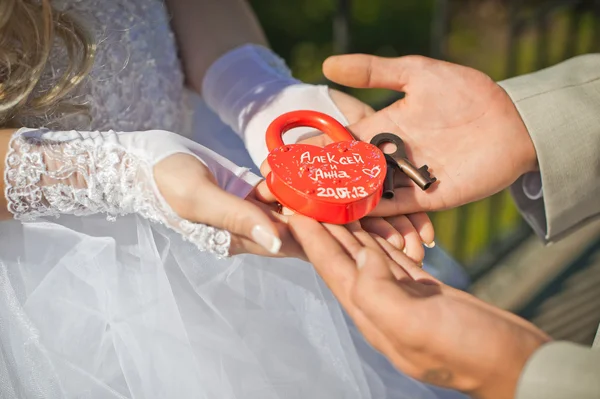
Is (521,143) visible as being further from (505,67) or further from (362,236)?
(505,67)

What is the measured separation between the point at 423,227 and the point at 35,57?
0.76m

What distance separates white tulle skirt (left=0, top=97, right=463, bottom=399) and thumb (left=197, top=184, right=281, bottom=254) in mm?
210

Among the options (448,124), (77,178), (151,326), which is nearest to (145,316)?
(151,326)

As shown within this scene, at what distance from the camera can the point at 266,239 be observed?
953 mm

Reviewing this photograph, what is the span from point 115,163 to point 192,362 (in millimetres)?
355

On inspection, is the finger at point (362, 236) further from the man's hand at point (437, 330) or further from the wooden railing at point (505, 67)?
the wooden railing at point (505, 67)

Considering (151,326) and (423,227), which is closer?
(151,326)

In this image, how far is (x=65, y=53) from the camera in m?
1.21

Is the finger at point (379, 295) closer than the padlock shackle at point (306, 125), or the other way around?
the finger at point (379, 295)

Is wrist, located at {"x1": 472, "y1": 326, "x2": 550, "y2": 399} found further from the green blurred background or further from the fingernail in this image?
the green blurred background

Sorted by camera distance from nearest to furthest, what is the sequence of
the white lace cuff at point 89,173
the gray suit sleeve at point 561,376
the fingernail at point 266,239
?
the gray suit sleeve at point 561,376 → the fingernail at point 266,239 → the white lace cuff at point 89,173

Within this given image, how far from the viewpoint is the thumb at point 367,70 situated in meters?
1.36

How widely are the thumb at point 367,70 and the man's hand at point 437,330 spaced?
511 millimetres

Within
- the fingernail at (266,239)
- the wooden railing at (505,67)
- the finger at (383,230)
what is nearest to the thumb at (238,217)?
the fingernail at (266,239)
